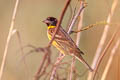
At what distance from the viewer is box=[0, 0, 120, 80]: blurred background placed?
470cm

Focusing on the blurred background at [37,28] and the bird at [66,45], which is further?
the blurred background at [37,28]

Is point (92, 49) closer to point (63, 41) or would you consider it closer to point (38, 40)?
point (38, 40)

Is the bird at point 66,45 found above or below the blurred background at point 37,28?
above

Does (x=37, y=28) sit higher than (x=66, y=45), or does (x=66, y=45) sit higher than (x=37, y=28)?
(x=66, y=45)

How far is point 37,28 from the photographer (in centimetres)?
582

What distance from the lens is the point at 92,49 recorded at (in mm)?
4910

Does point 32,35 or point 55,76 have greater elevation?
point 55,76

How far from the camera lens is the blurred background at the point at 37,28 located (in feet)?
15.4

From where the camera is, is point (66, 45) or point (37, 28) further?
point (37, 28)

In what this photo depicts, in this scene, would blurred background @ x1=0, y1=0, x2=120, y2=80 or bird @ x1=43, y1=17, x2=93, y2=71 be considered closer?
bird @ x1=43, y1=17, x2=93, y2=71

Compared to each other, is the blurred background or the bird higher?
the bird

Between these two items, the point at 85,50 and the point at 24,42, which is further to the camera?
the point at 24,42

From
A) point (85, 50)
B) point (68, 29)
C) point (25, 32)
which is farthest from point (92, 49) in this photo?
point (68, 29)

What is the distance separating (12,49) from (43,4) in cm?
84
